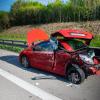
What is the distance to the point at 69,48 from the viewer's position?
857cm

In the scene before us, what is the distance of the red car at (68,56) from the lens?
7706 mm

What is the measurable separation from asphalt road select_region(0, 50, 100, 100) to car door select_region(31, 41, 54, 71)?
13.0 inches

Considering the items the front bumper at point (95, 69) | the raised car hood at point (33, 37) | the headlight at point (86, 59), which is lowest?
the front bumper at point (95, 69)

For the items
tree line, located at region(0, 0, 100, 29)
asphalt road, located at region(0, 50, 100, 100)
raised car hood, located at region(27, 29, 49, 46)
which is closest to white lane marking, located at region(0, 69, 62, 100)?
asphalt road, located at region(0, 50, 100, 100)

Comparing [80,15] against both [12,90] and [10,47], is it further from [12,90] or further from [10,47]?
[12,90]

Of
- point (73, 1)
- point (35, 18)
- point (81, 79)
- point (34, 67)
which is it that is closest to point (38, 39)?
point (34, 67)

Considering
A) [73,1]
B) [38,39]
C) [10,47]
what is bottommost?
[10,47]

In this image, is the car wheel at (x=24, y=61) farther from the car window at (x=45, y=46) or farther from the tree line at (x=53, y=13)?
the tree line at (x=53, y=13)

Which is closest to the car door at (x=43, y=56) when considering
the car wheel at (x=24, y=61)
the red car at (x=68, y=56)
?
the red car at (x=68, y=56)

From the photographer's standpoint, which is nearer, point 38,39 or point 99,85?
point 99,85

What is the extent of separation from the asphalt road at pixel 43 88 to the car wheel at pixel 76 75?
16 centimetres

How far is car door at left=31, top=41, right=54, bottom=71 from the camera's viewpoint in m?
8.95

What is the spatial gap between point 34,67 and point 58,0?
180 feet

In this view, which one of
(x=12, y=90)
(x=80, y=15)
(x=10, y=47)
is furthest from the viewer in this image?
(x=80, y=15)
